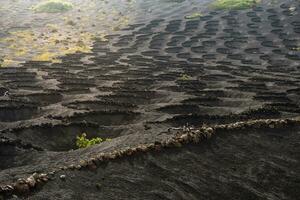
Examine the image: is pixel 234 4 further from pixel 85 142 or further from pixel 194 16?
pixel 85 142

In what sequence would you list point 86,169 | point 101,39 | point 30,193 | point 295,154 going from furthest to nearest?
point 101,39 → point 295,154 → point 86,169 → point 30,193

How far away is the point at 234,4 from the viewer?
73250mm

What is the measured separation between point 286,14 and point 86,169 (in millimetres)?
56252

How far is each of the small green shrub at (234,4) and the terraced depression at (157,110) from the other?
4.62 meters

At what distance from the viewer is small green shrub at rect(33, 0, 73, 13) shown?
274 feet

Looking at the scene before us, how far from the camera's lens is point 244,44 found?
176 feet

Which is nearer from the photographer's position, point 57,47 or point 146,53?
point 146,53

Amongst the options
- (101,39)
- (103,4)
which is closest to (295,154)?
(101,39)

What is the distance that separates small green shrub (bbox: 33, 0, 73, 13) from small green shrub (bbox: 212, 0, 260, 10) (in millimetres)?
24867

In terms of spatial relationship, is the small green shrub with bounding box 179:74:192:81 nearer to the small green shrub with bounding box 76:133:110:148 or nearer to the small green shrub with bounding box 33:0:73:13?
the small green shrub with bounding box 76:133:110:148

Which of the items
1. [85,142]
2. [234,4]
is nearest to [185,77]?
[85,142]

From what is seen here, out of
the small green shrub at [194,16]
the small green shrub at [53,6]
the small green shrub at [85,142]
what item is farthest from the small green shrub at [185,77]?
the small green shrub at [53,6]

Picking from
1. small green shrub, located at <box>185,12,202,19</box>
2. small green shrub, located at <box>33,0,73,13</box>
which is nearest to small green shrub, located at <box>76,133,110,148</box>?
small green shrub, located at <box>185,12,202,19</box>

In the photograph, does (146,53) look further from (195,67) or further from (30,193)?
(30,193)
